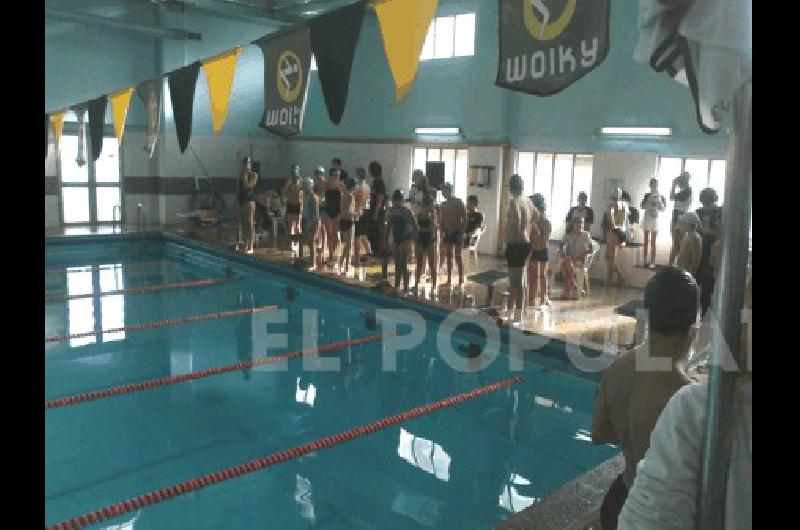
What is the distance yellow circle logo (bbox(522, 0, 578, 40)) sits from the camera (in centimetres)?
404

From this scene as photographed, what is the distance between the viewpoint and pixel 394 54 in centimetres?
530

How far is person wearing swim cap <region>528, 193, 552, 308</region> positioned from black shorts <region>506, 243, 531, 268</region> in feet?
2.20

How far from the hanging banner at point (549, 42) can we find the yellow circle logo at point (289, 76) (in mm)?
2915

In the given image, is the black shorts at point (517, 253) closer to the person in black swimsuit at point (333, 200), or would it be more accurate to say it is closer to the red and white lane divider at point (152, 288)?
the person in black swimsuit at point (333, 200)

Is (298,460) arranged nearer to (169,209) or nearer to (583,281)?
(583,281)

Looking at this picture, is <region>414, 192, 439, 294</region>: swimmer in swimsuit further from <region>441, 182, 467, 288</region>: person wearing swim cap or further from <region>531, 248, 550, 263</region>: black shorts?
<region>531, 248, 550, 263</region>: black shorts

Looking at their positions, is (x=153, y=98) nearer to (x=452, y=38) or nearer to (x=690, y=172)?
(x=452, y=38)

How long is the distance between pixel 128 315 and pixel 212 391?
139 inches

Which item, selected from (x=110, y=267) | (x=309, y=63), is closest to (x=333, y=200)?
(x=309, y=63)

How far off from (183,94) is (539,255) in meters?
5.63

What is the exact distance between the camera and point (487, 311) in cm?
876

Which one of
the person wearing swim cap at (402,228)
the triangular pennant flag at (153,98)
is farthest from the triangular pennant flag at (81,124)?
the person wearing swim cap at (402,228)

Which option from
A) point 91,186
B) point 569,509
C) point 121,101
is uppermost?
point 121,101

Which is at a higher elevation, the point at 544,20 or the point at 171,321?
the point at 544,20
